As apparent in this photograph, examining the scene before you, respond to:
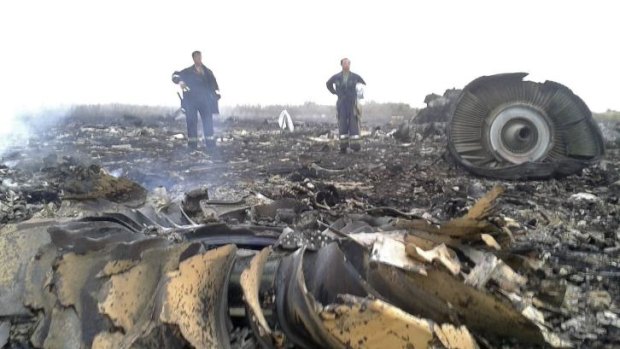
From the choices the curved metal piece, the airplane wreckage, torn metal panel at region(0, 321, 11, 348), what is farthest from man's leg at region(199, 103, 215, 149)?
torn metal panel at region(0, 321, 11, 348)

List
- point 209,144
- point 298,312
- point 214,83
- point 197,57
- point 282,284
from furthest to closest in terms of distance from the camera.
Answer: point 209,144
point 214,83
point 197,57
point 282,284
point 298,312

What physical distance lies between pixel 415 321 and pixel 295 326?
52 centimetres

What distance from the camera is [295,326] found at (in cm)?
240

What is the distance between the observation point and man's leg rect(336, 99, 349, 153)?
12.0 meters

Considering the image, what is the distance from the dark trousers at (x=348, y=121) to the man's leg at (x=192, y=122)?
3047mm

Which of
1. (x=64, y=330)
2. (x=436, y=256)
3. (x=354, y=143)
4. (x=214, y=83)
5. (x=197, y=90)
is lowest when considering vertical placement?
(x=354, y=143)

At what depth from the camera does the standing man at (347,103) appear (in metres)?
11.9

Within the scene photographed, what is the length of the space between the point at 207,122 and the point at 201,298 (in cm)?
940

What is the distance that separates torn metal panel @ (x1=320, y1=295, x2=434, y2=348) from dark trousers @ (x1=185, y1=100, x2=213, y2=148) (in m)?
9.58

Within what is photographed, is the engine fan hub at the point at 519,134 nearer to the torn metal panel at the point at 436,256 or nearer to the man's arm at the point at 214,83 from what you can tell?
the man's arm at the point at 214,83

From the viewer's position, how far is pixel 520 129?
8336mm

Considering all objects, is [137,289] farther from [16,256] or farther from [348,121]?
[348,121]

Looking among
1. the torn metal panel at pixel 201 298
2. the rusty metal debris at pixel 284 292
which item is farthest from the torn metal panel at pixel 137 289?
the torn metal panel at pixel 201 298

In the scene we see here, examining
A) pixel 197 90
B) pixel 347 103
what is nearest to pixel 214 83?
pixel 197 90
